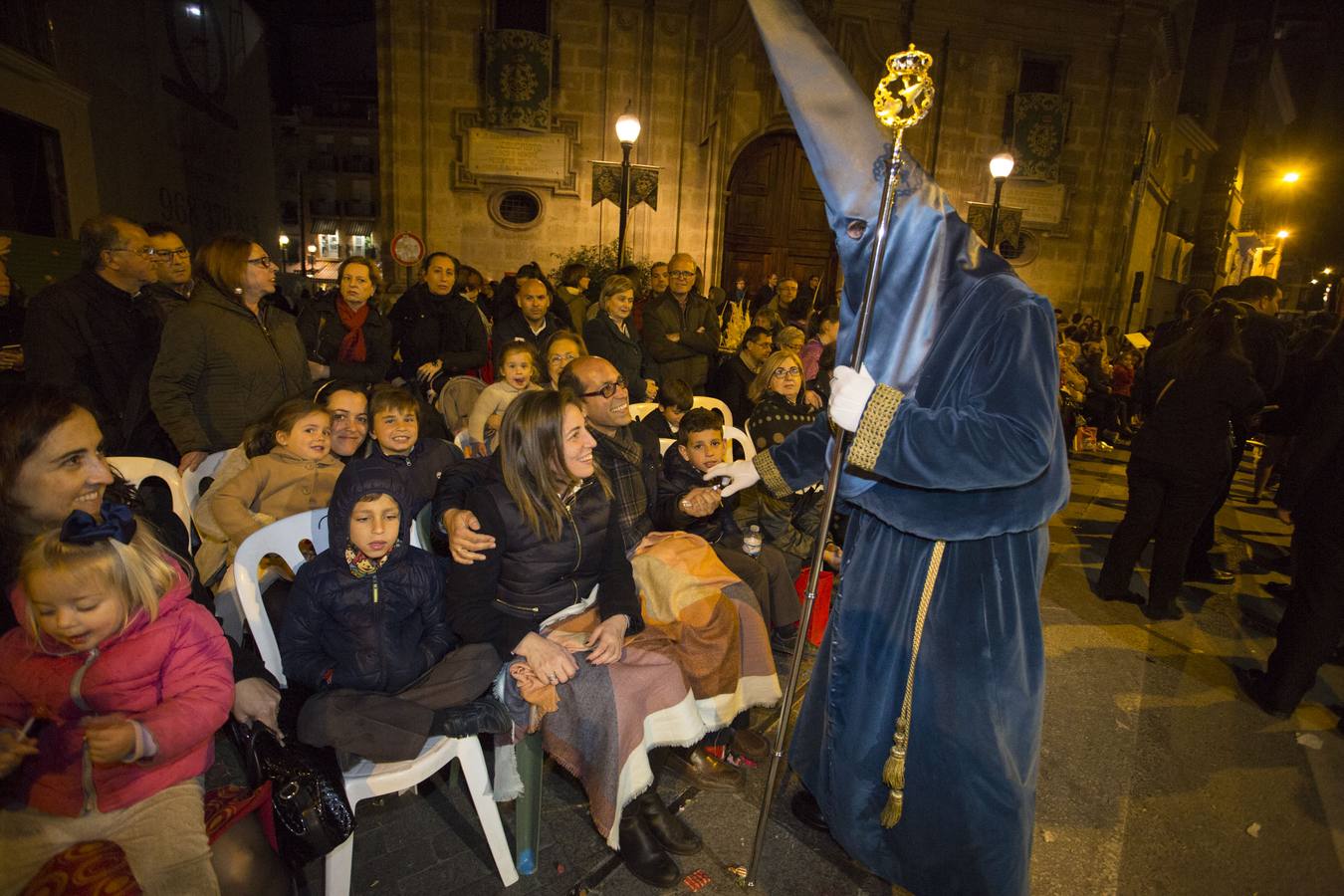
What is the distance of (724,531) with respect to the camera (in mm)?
3898

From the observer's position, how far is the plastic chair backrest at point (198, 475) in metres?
3.40

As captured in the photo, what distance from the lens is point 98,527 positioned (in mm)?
1653

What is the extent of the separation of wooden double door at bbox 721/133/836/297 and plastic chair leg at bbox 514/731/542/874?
13.6 metres

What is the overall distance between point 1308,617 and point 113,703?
4.91m

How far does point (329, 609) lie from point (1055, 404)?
7.25 ft

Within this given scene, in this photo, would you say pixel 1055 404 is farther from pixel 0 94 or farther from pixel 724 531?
pixel 0 94

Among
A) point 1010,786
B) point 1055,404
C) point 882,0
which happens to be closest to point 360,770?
point 1010,786

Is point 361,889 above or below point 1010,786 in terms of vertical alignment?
below

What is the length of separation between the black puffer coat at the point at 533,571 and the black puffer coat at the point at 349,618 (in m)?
0.20

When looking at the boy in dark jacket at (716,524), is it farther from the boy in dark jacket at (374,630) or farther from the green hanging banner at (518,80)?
the green hanging banner at (518,80)

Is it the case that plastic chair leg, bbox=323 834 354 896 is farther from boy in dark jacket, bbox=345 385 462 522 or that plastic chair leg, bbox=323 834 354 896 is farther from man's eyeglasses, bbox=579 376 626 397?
man's eyeglasses, bbox=579 376 626 397

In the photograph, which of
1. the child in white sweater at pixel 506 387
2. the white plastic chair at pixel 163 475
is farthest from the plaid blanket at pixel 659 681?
the white plastic chair at pixel 163 475

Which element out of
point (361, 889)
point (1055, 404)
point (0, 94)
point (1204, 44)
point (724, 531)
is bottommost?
point (361, 889)

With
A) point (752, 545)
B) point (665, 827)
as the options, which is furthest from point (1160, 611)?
point (665, 827)
